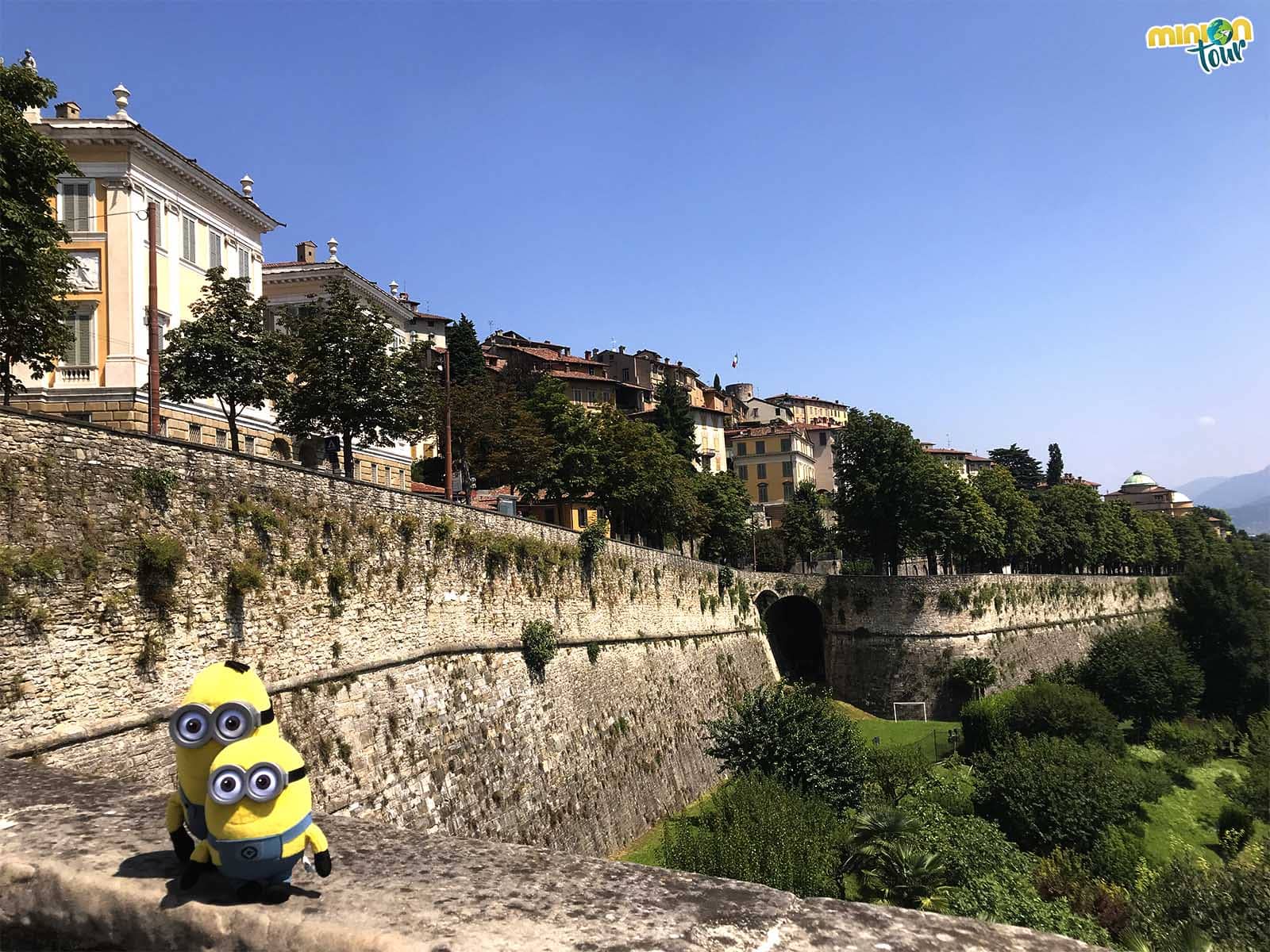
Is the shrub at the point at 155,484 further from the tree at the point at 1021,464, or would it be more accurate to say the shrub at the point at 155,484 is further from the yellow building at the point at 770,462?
the tree at the point at 1021,464

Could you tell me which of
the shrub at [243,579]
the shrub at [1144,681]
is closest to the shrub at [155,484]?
the shrub at [243,579]

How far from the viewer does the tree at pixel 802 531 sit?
82438 mm

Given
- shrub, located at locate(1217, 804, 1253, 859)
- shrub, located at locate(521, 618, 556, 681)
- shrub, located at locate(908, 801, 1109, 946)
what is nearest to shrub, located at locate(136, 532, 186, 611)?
shrub, located at locate(521, 618, 556, 681)

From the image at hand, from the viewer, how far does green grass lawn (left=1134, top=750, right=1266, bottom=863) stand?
35.3 meters

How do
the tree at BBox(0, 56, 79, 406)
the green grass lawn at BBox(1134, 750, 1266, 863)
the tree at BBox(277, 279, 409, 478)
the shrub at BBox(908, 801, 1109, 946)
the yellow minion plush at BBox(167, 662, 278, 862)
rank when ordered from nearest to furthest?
the yellow minion plush at BBox(167, 662, 278, 862), the tree at BBox(0, 56, 79, 406), the shrub at BBox(908, 801, 1109, 946), the tree at BBox(277, 279, 409, 478), the green grass lawn at BBox(1134, 750, 1266, 863)

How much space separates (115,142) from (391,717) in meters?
23.9

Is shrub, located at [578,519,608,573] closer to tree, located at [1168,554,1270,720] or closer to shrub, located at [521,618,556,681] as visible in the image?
shrub, located at [521,618,556,681]

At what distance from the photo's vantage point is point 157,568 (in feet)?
41.2

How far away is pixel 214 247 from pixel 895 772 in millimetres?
35606

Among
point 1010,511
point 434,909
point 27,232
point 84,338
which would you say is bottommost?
point 434,909

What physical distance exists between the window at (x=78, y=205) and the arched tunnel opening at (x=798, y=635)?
143ft

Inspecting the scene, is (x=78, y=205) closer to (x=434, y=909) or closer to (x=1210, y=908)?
(x=434, y=909)

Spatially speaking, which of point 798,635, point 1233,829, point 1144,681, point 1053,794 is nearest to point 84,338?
point 1053,794

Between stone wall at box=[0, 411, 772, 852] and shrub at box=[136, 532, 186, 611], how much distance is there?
0.05 m
